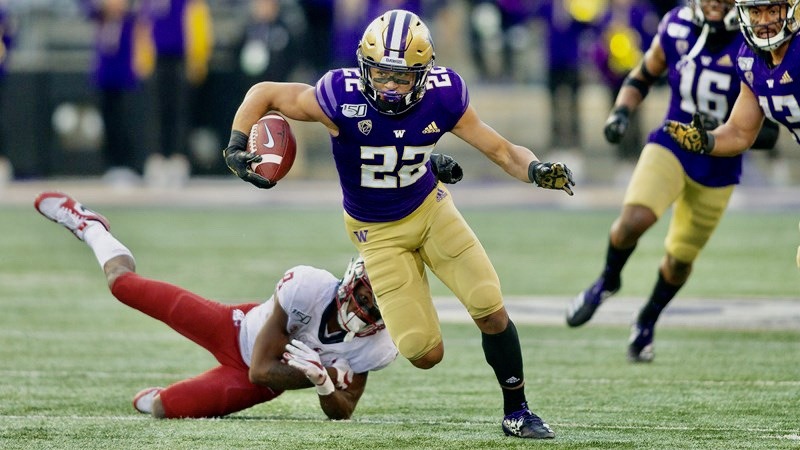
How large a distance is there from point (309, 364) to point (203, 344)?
67 centimetres

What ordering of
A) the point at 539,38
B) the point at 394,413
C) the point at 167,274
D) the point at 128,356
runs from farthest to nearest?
the point at 539,38, the point at 167,274, the point at 128,356, the point at 394,413

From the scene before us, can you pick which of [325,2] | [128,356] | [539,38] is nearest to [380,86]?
[128,356]

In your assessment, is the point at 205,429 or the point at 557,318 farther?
the point at 557,318

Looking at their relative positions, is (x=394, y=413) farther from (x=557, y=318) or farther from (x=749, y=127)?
(x=557, y=318)

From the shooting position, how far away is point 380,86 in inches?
223

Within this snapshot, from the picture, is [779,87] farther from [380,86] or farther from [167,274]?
[167,274]

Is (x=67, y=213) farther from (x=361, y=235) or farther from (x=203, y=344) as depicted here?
(x=361, y=235)

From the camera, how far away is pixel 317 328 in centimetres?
599

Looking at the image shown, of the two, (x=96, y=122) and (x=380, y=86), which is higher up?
(x=380, y=86)

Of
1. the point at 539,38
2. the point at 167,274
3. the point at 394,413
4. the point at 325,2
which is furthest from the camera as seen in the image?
the point at 539,38

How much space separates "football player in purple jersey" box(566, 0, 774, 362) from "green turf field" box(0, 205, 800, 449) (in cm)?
33

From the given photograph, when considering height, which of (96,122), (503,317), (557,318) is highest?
(503,317)

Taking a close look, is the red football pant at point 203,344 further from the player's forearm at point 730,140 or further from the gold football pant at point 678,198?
the gold football pant at point 678,198

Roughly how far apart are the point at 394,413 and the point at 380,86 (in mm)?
1292
